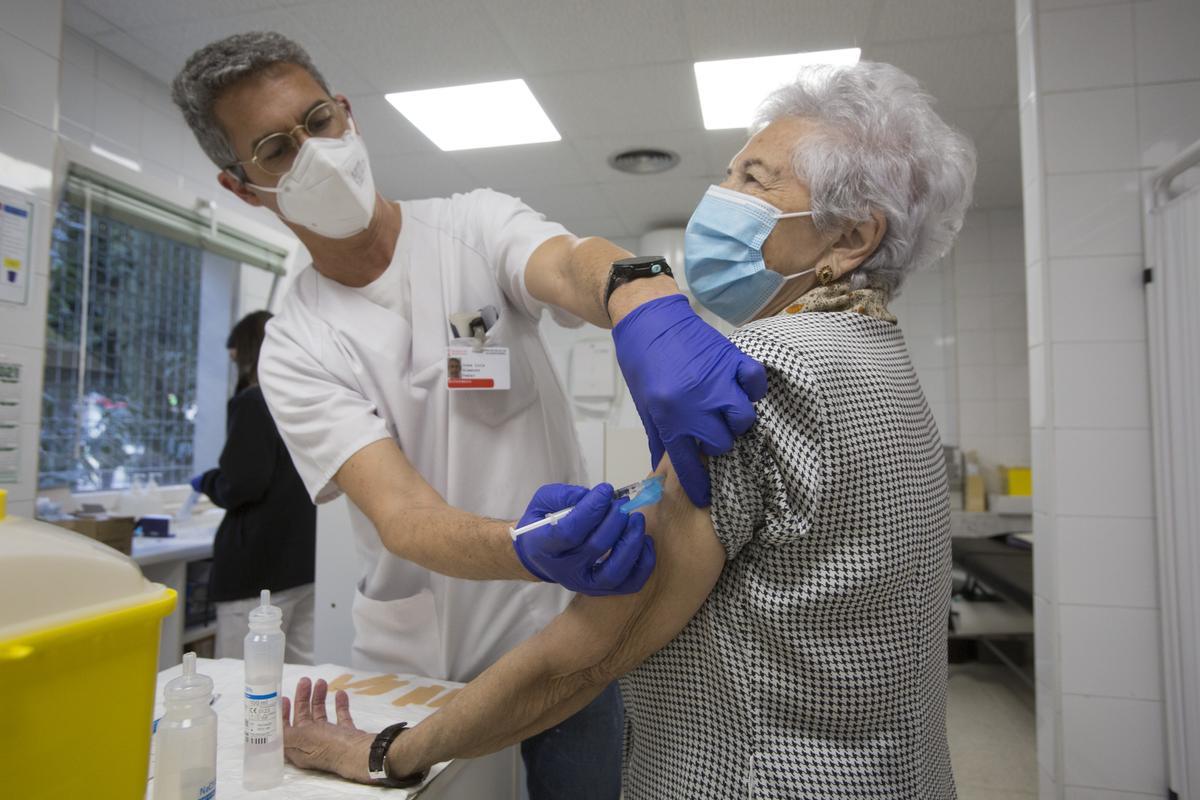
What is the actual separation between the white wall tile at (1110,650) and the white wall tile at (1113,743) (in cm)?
3

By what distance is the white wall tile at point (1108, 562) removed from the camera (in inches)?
78.4

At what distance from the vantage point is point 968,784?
9.14 feet

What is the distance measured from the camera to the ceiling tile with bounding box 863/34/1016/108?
3.16 metres

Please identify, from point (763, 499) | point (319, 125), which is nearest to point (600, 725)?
point (763, 499)

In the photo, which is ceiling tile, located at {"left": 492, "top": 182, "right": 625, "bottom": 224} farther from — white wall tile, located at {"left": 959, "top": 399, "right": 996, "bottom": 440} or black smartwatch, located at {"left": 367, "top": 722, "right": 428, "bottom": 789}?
black smartwatch, located at {"left": 367, "top": 722, "right": 428, "bottom": 789}

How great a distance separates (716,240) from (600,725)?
83 cm

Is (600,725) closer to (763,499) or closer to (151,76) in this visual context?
(763,499)

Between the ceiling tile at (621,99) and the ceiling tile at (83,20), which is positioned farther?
the ceiling tile at (621,99)

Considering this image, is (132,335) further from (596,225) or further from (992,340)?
(992,340)

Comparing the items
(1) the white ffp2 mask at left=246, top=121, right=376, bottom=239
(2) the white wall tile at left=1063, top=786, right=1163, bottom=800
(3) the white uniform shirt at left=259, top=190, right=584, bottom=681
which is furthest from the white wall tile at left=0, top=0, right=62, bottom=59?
(2) the white wall tile at left=1063, top=786, right=1163, bottom=800

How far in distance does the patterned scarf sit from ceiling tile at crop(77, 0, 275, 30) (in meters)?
2.87

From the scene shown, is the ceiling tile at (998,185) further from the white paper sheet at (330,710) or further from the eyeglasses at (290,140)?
the white paper sheet at (330,710)

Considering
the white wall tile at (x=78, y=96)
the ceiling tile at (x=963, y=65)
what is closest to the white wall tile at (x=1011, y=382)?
the ceiling tile at (x=963, y=65)

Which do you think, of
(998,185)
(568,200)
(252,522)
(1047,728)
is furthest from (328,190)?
(998,185)
